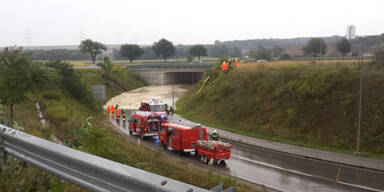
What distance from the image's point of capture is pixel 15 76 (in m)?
16.6

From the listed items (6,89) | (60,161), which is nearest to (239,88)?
(6,89)

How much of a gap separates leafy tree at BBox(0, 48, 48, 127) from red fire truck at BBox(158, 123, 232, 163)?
10105 millimetres

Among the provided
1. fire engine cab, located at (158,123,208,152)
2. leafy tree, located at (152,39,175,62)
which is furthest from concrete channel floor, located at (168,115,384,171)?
leafy tree, located at (152,39,175,62)

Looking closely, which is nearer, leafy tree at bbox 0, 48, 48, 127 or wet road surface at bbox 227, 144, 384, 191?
leafy tree at bbox 0, 48, 48, 127

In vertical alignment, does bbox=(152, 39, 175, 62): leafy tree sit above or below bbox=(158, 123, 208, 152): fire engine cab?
above

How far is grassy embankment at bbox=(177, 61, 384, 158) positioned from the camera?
A: 2628 centimetres

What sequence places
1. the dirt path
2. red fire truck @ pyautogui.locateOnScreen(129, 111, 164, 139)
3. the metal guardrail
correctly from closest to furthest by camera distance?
the metal guardrail, red fire truck @ pyautogui.locateOnScreen(129, 111, 164, 139), the dirt path

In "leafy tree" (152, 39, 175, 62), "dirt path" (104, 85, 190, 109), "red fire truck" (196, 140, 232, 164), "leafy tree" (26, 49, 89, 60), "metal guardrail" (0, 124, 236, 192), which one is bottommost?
"dirt path" (104, 85, 190, 109)

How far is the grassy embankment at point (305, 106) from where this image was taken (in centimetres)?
2628

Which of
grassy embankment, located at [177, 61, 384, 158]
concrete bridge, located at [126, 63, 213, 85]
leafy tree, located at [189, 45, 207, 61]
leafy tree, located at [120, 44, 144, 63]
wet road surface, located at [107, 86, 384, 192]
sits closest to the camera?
wet road surface, located at [107, 86, 384, 192]

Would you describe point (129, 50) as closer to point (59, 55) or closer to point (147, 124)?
point (59, 55)

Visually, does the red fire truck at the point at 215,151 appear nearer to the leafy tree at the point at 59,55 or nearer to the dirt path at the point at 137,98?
the dirt path at the point at 137,98

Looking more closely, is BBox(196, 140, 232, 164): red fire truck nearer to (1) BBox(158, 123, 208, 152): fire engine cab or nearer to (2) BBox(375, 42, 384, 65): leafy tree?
(1) BBox(158, 123, 208, 152): fire engine cab

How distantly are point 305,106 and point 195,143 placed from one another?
554 inches
